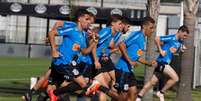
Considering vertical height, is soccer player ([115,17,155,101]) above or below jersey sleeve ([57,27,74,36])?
below

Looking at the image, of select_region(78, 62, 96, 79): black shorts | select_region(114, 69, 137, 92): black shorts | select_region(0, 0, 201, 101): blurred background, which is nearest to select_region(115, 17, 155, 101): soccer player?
select_region(114, 69, 137, 92): black shorts

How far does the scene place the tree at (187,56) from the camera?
18625 mm

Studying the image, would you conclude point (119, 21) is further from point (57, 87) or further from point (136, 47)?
point (57, 87)

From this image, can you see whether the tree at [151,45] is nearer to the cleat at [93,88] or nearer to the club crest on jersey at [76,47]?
the cleat at [93,88]

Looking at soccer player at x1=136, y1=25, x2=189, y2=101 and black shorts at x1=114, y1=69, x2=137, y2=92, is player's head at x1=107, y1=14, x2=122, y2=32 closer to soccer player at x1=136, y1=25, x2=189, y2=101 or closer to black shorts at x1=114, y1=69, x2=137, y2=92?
black shorts at x1=114, y1=69, x2=137, y2=92

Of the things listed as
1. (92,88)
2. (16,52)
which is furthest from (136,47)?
(16,52)

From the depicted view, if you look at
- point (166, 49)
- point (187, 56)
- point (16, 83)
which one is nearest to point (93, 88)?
point (166, 49)

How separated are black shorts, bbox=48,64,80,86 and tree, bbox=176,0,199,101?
6.26 m

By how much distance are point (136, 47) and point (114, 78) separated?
0.70 metres

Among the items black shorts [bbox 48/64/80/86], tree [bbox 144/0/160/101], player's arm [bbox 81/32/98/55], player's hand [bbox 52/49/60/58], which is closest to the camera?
player's hand [bbox 52/49/60/58]

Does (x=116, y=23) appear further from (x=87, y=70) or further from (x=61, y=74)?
(x=61, y=74)

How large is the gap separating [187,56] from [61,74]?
701cm

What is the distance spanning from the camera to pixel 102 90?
509 inches

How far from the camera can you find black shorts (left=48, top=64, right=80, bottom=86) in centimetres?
1256
